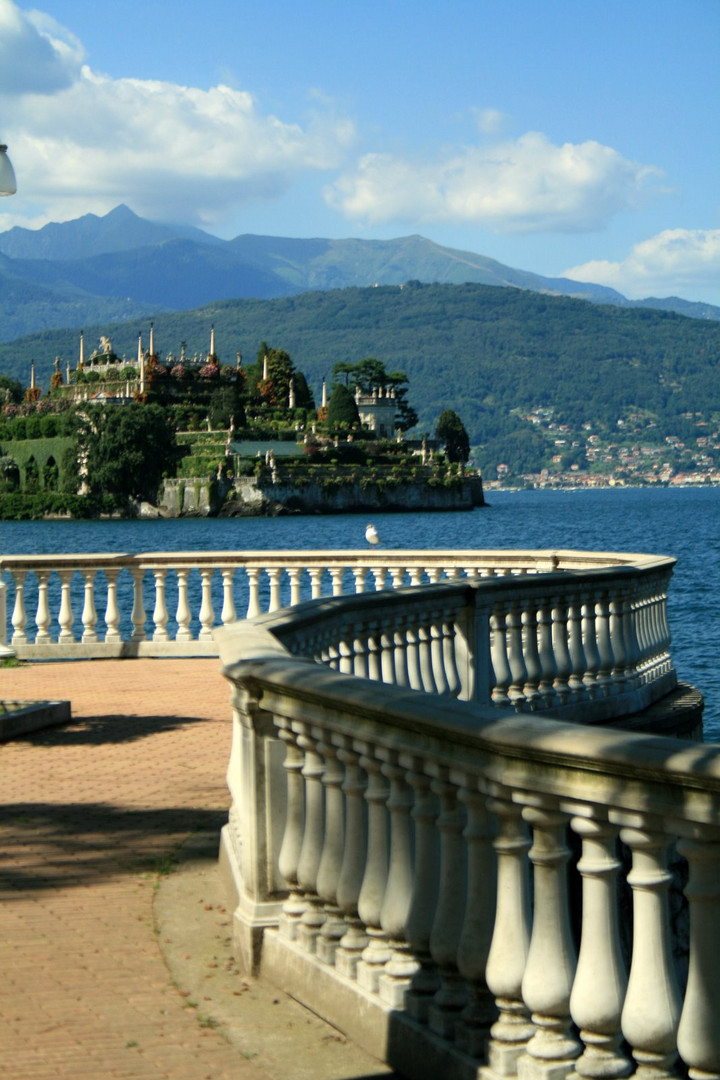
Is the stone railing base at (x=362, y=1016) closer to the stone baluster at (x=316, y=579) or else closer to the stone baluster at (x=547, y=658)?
the stone baluster at (x=547, y=658)

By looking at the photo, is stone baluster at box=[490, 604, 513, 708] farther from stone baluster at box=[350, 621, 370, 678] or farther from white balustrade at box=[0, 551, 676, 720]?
stone baluster at box=[350, 621, 370, 678]

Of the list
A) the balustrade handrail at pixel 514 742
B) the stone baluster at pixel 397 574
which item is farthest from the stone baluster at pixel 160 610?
the balustrade handrail at pixel 514 742

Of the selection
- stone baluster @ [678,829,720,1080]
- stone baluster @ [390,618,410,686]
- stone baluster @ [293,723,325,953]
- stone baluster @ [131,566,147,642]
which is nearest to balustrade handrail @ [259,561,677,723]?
stone baluster @ [390,618,410,686]

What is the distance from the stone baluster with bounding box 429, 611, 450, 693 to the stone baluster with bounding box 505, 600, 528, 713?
0.77 meters

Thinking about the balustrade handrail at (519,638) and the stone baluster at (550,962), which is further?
the balustrade handrail at (519,638)

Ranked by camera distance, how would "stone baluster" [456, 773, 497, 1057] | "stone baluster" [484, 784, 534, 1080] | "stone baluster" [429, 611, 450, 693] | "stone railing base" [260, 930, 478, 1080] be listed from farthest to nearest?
"stone baluster" [429, 611, 450, 693] → "stone railing base" [260, 930, 478, 1080] → "stone baluster" [456, 773, 497, 1057] → "stone baluster" [484, 784, 534, 1080]

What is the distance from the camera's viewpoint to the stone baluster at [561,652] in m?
10.2

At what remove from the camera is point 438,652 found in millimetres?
9211

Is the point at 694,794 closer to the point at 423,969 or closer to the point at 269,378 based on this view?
the point at 423,969

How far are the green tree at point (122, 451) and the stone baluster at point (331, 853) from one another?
155064 mm

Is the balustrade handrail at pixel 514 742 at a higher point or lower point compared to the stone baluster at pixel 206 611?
higher

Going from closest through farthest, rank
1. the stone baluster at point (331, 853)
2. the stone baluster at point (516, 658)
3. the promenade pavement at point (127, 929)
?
the promenade pavement at point (127, 929) → the stone baluster at point (331, 853) → the stone baluster at point (516, 658)

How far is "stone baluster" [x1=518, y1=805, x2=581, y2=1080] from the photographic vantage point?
3334mm

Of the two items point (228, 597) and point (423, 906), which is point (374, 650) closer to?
point (423, 906)
